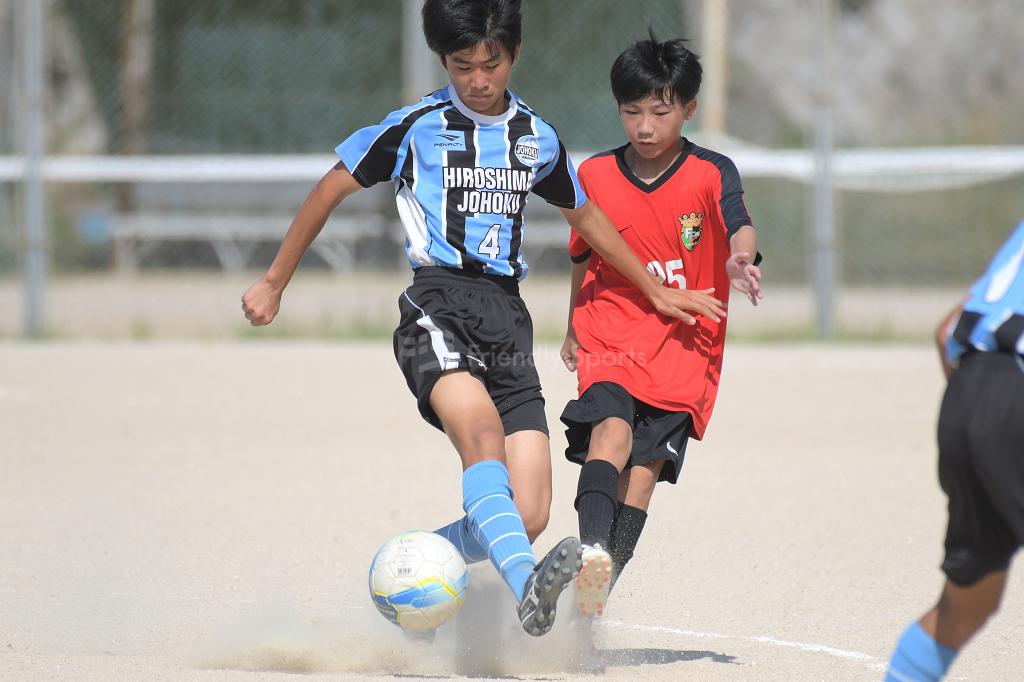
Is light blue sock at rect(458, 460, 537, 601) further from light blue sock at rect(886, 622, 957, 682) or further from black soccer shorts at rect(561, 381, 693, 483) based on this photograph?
light blue sock at rect(886, 622, 957, 682)

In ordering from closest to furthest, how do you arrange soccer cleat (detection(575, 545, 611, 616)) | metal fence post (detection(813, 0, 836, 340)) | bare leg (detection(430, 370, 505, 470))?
soccer cleat (detection(575, 545, 611, 616)) < bare leg (detection(430, 370, 505, 470)) < metal fence post (detection(813, 0, 836, 340))

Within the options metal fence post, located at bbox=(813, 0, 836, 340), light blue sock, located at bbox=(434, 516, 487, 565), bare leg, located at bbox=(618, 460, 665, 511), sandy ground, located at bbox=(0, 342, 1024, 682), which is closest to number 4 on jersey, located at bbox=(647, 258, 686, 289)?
bare leg, located at bbox=(618, 460, 665, 511)

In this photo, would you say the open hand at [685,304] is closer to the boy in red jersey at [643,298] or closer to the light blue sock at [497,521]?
the boy in red jersey at [643,298]

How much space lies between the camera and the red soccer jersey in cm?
400

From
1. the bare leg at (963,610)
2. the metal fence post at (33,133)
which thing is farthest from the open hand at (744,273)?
the metal fence post at (33,133)

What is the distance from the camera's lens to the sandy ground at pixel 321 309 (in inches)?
439

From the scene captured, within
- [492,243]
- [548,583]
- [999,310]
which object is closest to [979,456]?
[999,310]

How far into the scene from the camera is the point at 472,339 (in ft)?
12.2

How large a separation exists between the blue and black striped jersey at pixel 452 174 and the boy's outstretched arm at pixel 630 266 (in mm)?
233

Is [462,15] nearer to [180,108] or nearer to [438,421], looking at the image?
[438,421]

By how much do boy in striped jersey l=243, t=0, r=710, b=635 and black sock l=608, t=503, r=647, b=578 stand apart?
0.23m

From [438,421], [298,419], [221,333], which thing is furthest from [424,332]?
[221,333]

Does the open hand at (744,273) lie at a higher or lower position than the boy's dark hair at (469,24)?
lower

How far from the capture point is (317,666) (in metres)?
3.76
